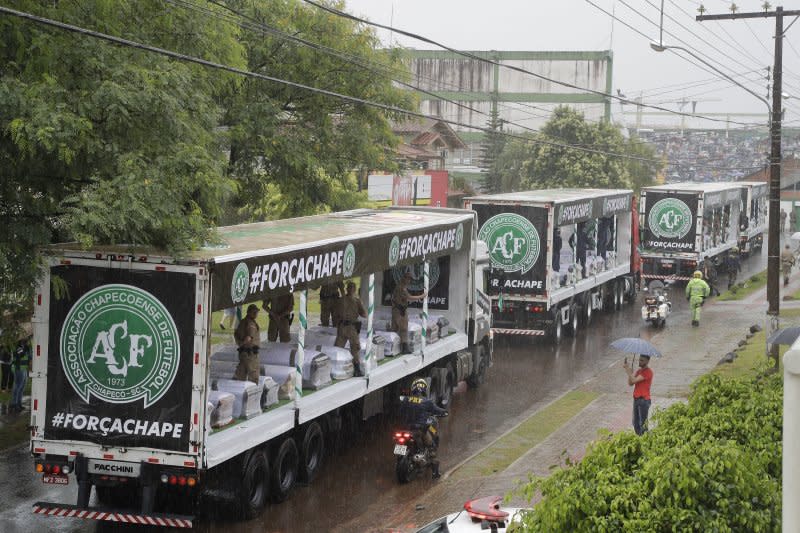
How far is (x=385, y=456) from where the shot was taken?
16.3 m

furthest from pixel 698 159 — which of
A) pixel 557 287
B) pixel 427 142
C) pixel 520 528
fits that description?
pixel 520 528

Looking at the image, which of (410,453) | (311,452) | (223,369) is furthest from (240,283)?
(410,453)

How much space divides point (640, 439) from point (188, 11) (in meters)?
9.42

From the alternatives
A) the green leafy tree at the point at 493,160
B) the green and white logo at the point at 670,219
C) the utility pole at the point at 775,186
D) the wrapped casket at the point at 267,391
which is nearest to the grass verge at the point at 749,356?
the utility pole at the point at 775,186

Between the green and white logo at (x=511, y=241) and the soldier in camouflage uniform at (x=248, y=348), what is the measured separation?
1179cm

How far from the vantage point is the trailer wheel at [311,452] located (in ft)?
47.4

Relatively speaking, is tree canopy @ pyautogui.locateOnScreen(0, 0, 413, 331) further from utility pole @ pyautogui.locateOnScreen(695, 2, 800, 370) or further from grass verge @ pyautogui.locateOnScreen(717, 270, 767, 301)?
grass verge @ pyautogui.locateOnScreen(717, 270, 767, 301)

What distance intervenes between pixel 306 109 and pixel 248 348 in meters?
10.8

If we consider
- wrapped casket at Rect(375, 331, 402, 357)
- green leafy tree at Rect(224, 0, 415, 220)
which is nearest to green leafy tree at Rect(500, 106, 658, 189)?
green leafy tree at Rect(224, 0, 415, 220)

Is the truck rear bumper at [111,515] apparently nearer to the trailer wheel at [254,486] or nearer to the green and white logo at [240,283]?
the trailer wheel at [254,486]

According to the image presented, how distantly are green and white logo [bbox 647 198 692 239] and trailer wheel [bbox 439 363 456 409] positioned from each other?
686 inches

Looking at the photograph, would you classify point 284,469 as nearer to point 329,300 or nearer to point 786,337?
point 329,300

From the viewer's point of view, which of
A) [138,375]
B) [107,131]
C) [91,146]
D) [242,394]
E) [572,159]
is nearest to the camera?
[138,375]

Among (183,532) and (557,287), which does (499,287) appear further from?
(183,532)
